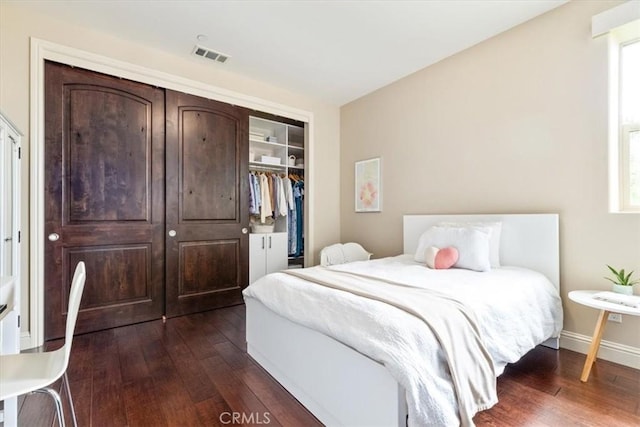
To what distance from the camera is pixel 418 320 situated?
1271 millimetres

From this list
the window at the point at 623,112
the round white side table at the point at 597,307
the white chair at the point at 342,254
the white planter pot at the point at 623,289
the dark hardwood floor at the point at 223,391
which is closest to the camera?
the dark hardwood floor at the point at 223,391

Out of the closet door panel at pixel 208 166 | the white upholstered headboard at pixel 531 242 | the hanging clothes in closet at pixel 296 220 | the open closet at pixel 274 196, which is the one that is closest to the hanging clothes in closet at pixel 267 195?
the open closet at pixel 274 196

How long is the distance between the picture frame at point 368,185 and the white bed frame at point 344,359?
1186 millimetres

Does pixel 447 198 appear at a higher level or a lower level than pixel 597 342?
higher

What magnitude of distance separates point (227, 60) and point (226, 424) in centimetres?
317

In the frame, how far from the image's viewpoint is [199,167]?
3.21 metres

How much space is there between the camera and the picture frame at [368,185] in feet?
12.5

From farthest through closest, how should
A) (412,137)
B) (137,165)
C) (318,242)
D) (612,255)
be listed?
(318,242), (412,137), (137,165), (612,255)

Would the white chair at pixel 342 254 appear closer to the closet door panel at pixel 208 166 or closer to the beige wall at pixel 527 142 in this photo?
the beige wall at pixel 527 142

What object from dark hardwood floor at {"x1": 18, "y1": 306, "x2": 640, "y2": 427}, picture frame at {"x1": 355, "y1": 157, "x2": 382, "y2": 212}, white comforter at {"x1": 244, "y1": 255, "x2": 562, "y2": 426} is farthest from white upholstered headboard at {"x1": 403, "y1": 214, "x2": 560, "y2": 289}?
picture frame at {"x1": 355, "y1": 157, "x2": 382, "y2": 212}

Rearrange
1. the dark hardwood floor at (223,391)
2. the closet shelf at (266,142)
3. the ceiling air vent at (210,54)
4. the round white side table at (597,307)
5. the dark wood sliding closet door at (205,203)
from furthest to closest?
the closet shelf at (266,142) → the dark wood sliding closet door at (205,203) → the ceiling air vent at (210,54) → the round white side table at (597,307) → the dark hardwood floor at (223,391)

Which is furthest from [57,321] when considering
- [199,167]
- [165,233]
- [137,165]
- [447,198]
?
[447,198]

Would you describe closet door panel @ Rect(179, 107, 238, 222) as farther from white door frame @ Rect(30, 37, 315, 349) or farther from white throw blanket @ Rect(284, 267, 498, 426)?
white throw blanket @ Rect(284, 267, 498, 426)

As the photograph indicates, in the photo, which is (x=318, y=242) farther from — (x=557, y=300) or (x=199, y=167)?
(x=557, y=300)
